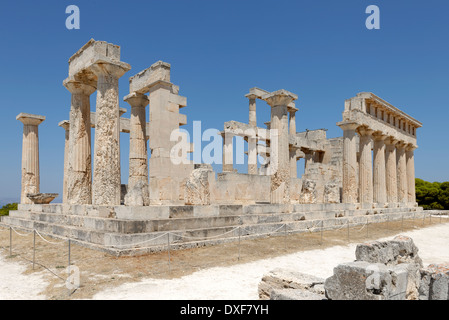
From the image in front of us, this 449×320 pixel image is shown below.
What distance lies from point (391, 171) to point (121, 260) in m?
24.3

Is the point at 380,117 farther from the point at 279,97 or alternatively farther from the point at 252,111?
the point at 279,97

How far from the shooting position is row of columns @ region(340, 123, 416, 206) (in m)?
21.2

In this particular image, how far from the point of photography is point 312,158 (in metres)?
31.5

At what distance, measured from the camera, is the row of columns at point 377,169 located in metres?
21.2

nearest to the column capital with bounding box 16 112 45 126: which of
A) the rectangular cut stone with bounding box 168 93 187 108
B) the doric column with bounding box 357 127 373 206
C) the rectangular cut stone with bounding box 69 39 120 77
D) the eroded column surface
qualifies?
the rectangular cut stone with bounding box 69 39 120 77

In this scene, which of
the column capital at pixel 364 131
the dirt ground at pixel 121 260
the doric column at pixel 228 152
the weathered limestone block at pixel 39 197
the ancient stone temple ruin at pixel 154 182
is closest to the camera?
the dirt ground at pixel 121 260

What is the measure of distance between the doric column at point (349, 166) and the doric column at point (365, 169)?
1.38 metres

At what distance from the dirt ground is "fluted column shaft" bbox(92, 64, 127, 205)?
206cm

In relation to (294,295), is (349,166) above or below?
above

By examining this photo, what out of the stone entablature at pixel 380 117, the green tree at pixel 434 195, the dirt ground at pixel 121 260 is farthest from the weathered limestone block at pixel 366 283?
the green tree at pixel 434 195

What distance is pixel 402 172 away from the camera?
28.5 metres

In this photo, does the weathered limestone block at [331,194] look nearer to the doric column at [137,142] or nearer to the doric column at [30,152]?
the doric column at [137,142]

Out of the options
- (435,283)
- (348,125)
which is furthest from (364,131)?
(435,283)
